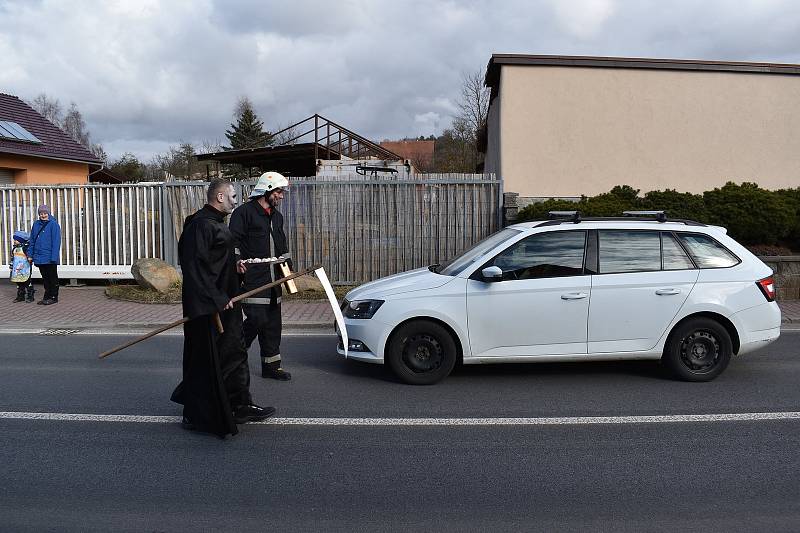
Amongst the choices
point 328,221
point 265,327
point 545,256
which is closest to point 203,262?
point 265,327

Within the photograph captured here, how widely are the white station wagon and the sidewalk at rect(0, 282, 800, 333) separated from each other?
11.2 ft

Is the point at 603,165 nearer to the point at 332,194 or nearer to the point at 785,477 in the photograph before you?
the point at 332,194

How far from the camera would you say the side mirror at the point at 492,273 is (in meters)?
6.15

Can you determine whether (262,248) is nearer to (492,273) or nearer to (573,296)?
(492,273)

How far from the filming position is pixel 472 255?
6.86 metres

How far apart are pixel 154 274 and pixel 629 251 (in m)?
9.03

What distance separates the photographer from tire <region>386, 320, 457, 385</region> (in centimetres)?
624

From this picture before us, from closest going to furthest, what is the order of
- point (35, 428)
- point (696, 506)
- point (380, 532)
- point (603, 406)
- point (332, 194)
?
point (380, 532) < point (696, 506) < point (35, 428) < point (603, 406) < point (332, 194)

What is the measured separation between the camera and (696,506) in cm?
387

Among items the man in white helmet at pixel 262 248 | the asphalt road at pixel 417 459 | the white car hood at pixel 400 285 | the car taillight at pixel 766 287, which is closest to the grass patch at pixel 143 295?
the asphalt road at pixel 417 459

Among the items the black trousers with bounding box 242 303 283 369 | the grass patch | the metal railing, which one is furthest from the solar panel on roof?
the black trousers with bounding box 242 303 283 369

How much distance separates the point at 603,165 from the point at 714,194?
393cm

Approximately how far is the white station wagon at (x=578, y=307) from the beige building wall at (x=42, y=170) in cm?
1679

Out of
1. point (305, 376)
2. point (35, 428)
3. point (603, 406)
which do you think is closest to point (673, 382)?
point (603, 406)
